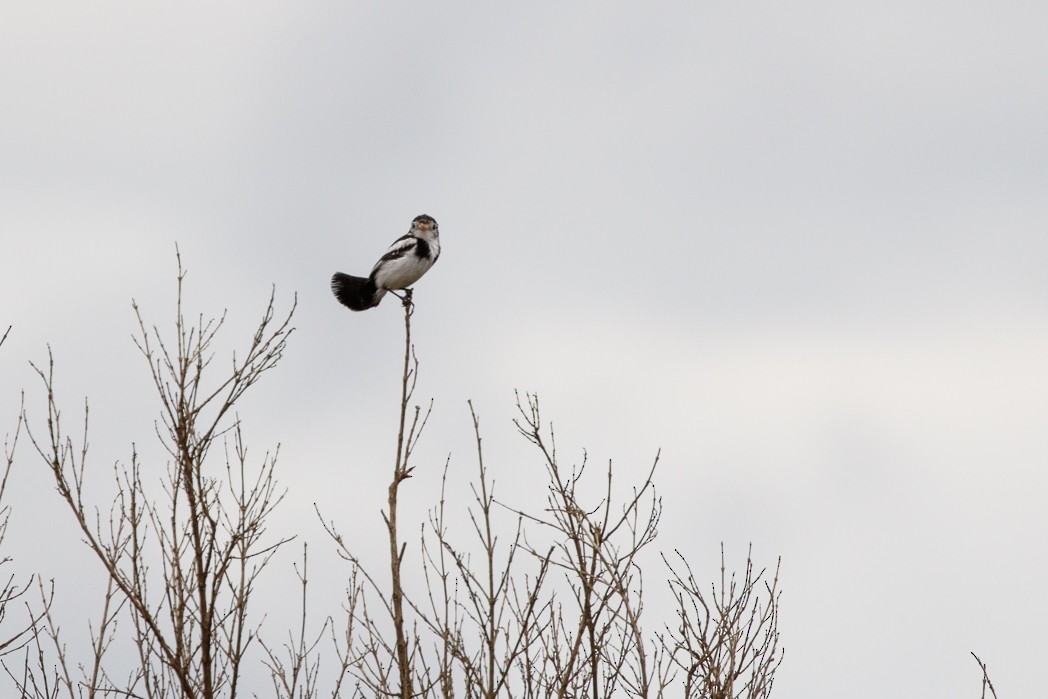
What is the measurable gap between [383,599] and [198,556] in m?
1.03

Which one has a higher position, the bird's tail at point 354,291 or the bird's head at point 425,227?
the bird's head at point 425,227

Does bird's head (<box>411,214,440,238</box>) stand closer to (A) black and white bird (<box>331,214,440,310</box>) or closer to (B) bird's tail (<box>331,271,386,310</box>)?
(A) black and white bird (<box>331,214,440,310</box>)

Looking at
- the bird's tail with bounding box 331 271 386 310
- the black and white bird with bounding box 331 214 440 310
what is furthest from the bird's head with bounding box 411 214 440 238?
the bird's tail with bounding box 331 271 386 310

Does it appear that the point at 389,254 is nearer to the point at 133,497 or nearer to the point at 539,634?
the point at 133,497

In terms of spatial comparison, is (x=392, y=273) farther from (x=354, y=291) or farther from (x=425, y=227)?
(x=425, y=227)

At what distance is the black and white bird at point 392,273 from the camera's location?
13.1 m

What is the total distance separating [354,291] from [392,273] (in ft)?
1.95

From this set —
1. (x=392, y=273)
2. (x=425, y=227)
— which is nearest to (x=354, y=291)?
(x=392, y=273)

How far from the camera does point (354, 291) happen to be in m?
13.4

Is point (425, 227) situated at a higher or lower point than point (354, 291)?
higher

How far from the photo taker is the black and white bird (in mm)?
13094

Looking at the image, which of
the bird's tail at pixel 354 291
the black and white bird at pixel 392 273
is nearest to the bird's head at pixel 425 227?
the black and white bird at pixel 392 273

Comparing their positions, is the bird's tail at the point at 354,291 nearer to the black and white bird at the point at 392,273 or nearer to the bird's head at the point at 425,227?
the black and white bird at the point at 392,273

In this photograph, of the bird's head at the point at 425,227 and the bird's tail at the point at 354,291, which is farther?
the bird's head at the point at 425,227
